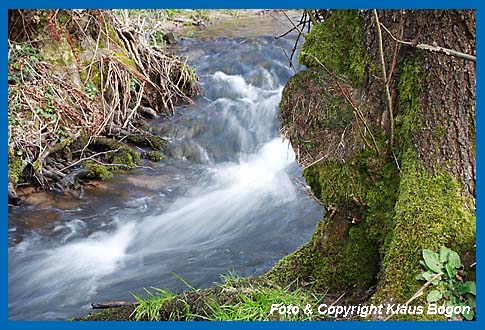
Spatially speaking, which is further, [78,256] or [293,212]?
[293,212]

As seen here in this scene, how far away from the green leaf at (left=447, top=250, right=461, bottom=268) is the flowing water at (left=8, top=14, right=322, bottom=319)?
76 cm

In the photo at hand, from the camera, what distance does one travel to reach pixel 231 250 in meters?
2.69

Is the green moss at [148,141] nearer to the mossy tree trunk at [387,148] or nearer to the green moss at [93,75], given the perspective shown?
the green moss at [93,75]

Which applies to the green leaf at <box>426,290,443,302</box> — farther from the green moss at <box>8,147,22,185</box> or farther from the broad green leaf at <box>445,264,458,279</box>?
the green moss at <box>8,147,22,185</box>

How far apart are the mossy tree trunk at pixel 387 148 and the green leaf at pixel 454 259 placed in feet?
0.11

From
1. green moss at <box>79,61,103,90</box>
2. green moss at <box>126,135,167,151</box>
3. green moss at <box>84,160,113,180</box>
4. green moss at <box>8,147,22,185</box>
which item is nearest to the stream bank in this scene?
green moss at <box>8,147,22,185</box>

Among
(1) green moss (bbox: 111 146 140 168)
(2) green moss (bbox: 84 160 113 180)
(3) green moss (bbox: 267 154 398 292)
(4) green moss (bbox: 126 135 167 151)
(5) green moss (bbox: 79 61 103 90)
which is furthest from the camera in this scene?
(4) green moss (bbox: 126 135 167 151)

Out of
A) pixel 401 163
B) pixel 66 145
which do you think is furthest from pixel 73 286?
pixel 401 163

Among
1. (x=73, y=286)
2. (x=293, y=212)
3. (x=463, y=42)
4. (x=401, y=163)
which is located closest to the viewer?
(x=463, y=42)

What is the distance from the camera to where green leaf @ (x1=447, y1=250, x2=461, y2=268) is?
140 cm

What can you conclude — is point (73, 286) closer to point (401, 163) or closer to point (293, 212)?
point (293, 212)

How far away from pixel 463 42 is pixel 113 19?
3.44m

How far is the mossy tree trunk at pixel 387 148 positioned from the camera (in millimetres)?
1482

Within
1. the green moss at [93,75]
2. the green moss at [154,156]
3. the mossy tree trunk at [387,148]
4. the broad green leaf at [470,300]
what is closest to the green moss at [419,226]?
the mossy tree trunk at [387,148]
